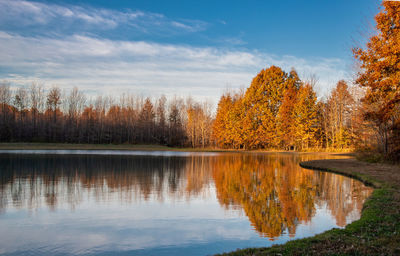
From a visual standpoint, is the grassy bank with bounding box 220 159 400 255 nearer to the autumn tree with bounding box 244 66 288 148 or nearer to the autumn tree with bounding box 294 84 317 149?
the autumn tree with bounding box 294 84 317 149

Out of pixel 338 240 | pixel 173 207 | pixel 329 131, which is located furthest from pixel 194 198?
pixel 329 131

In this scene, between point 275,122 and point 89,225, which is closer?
point 89,225

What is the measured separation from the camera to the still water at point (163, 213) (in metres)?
7.33

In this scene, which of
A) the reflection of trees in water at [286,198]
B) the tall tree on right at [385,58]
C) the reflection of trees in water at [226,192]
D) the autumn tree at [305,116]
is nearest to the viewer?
the reflection of trees in water at [286,198]

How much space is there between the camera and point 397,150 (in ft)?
71.4

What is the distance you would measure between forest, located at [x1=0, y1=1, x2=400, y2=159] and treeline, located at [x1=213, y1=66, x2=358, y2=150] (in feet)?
0.51

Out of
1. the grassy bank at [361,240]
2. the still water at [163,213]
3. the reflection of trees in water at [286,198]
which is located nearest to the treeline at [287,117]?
the reflection of trees in water at [286,198]

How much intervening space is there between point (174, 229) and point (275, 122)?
46490 mm

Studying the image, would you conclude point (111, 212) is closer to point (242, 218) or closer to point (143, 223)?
point (143, 223)

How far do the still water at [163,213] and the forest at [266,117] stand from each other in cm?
685

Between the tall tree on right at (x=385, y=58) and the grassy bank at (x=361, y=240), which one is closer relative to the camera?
the grassy bank at (x=361, y=240)

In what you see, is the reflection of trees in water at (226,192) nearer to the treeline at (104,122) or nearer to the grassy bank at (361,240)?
the grassy bank at (361,240)

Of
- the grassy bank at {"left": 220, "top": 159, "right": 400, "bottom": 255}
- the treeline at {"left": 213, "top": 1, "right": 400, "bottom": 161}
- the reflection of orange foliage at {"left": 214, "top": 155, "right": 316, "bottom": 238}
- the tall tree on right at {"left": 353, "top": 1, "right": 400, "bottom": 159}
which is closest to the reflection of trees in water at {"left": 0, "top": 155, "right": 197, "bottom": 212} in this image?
the reflection of orange foliage at {"left": 214, "top": 155, "right": 316, "bottom": 238}

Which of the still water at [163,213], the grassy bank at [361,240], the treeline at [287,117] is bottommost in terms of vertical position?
the still water at [163,213]
